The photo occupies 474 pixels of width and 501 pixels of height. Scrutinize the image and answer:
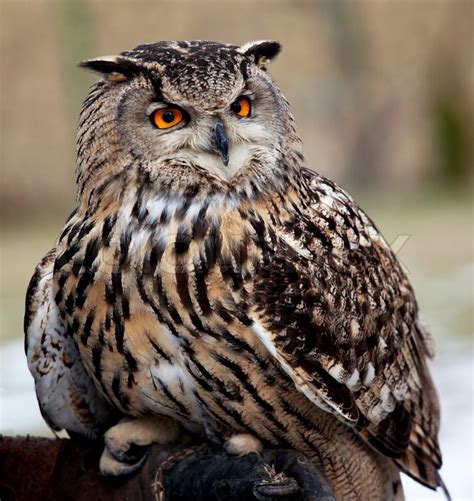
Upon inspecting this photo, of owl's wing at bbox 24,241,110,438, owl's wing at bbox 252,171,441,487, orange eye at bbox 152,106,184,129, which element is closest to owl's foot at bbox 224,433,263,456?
owl's wing at bbox 252,171,441,487

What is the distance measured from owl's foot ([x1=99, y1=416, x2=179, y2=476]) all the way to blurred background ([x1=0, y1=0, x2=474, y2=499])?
10476mm

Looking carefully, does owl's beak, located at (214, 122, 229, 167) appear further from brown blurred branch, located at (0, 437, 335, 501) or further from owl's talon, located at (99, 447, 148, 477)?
owl's talon, located at (99, 447, 148, 477)

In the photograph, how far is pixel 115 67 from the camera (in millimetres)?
2625

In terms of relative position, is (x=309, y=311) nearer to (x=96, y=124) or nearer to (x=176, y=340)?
(x=176, y=340)

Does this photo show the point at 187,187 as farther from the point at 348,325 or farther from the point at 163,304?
the point at 348,325

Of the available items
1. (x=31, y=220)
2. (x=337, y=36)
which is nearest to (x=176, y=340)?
(x=31, y=220)

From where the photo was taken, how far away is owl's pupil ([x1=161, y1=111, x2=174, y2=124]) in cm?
257

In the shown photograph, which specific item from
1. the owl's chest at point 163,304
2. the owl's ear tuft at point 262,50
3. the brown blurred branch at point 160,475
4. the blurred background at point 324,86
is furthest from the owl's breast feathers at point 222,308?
the blurred background at point 324,86

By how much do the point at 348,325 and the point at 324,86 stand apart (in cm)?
1438

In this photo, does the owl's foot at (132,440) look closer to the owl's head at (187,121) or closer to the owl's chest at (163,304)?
the owl's chest at (163,304)

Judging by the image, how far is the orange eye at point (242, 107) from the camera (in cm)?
261

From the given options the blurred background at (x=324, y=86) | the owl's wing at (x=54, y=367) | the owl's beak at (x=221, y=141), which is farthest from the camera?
the blurred background at (x=324, y=86)

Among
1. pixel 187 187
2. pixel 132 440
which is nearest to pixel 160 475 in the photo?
pixel 132 440

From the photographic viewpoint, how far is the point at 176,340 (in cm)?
257
